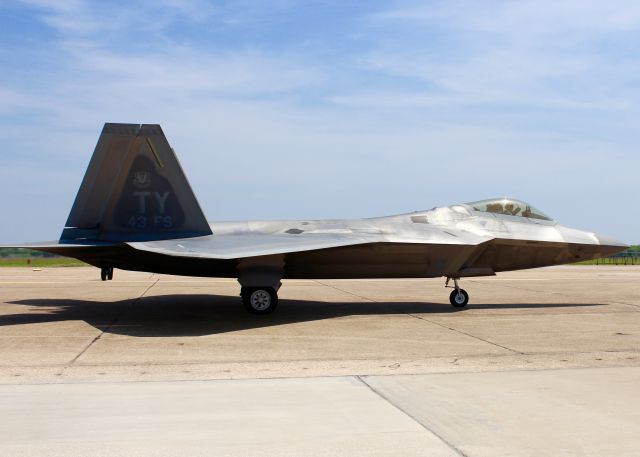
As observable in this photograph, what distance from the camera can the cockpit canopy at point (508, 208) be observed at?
16484 mm

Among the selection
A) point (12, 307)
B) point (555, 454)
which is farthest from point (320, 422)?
point (12, 307)

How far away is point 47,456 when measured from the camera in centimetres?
455

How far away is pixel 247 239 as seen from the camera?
13.8 metres

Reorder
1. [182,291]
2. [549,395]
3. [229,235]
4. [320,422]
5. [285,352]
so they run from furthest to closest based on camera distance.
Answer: [182,291] < [229,235] < [285,352] < [549,395] < [320,422]

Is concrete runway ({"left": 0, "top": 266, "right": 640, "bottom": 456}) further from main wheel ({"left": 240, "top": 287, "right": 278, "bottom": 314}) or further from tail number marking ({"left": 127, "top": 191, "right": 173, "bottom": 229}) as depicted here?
tail number marking ({"left": 127, "top": 191, "right": 173, "bottom": 229})

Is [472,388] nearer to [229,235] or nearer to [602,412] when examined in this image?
[602,412]

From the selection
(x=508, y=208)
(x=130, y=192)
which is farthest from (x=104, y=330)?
(x=508, y=208)

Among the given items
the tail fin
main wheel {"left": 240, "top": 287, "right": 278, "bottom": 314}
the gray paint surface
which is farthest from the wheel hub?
the tail fin

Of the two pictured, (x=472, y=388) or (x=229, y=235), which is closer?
(x=472, y=388)

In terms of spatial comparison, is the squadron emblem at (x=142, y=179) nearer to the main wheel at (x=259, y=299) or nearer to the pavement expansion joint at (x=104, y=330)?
the pavement expansion joint at (x=104, y=330)

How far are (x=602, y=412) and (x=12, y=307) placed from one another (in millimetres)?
13978

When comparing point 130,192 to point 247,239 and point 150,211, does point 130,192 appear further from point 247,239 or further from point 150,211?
point 247,239

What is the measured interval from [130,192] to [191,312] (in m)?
3.08

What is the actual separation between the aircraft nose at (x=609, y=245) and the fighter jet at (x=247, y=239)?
544mm
